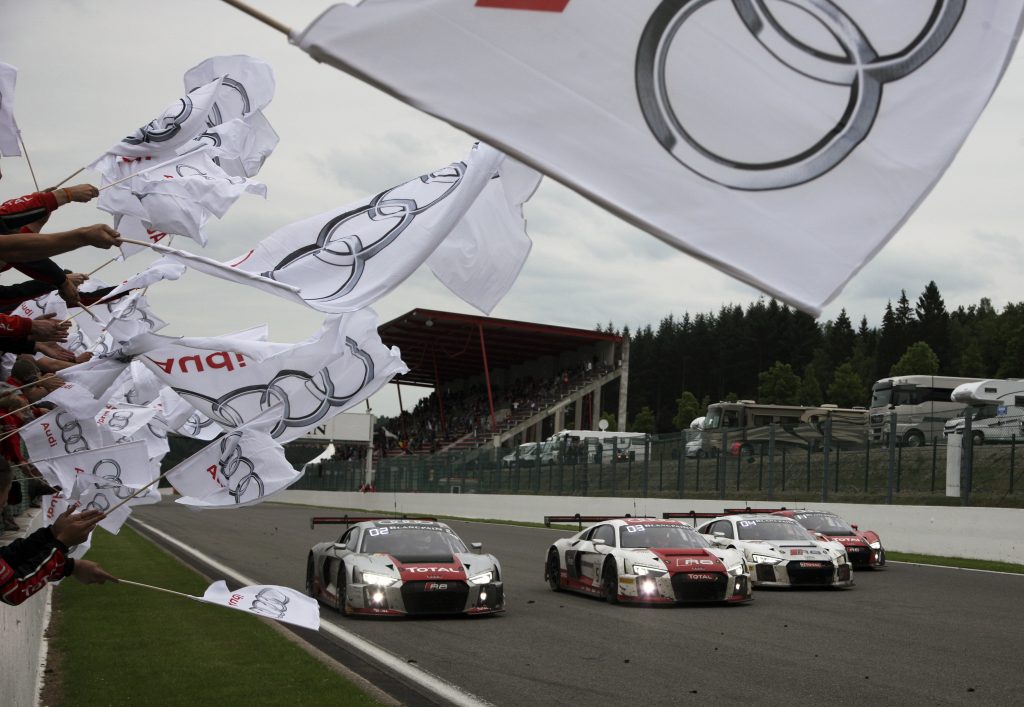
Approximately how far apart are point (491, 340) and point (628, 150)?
64.4 metres

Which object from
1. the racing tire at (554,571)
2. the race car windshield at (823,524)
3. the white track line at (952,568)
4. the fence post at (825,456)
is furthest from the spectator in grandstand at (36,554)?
the fence post at (825,456)

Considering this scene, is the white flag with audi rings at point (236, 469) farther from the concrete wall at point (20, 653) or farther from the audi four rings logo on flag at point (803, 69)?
the audi four rings logo on flag at point (803, 69)

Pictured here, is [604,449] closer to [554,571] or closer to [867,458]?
[867,458]

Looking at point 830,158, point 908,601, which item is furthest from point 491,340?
point 830,158

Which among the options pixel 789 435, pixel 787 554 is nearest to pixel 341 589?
pixel 787 554

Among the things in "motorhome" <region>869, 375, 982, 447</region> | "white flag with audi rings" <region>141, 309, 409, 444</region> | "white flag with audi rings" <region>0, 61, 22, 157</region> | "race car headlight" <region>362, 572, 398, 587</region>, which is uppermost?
"motorhome" <region>869, 375, 982, 447</region>

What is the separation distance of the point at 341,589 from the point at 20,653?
7695 millimetres

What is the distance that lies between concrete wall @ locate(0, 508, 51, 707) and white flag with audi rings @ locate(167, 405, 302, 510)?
118 centimetres

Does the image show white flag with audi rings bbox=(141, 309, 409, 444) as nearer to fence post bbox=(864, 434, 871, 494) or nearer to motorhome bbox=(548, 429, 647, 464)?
fence post bbox=(864, 434, 871, 494)

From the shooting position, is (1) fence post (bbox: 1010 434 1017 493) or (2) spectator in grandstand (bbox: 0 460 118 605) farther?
(1) fence post (bbox: 1010 434 1017 493)

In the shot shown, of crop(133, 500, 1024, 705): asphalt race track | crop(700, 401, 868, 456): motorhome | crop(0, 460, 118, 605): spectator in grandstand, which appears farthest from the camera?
crop(700, 401, 868, 456): motorhome

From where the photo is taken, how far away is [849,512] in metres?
28.1

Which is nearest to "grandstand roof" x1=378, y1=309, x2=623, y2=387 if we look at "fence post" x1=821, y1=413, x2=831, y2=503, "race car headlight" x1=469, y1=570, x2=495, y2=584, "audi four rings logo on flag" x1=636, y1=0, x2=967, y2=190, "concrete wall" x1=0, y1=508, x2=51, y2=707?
"fence post" x1=821, y1=413, x2=831, y2=503

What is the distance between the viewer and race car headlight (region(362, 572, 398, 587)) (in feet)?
48.1
